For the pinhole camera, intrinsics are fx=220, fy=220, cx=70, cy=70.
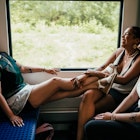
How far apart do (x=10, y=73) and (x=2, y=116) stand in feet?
1.27

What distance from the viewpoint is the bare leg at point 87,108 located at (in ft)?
6.49

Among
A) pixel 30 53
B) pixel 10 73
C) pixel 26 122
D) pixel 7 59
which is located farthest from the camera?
pixel 30 53

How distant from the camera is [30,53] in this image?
2.56 metres

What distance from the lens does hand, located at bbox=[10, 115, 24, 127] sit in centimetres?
173

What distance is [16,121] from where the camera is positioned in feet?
5.79

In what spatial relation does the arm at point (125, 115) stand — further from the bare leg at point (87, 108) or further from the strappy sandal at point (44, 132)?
the strappy sandal at point (44, 132)

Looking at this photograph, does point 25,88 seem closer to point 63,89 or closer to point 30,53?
point 63,89

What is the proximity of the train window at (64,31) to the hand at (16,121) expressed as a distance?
91cm

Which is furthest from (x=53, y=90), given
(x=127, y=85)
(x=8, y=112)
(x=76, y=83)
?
(x=127, y=85)

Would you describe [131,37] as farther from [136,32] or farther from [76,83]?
[76,83]

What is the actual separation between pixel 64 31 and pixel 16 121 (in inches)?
47.5

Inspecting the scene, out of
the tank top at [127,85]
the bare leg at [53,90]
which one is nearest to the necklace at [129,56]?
the tank top at [127,85]

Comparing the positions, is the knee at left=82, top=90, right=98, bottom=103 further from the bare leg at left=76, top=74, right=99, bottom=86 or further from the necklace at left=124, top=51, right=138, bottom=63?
the necklace at left=124, top=51, right=138, bottom=63

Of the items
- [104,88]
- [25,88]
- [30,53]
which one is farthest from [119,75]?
[30,53]
